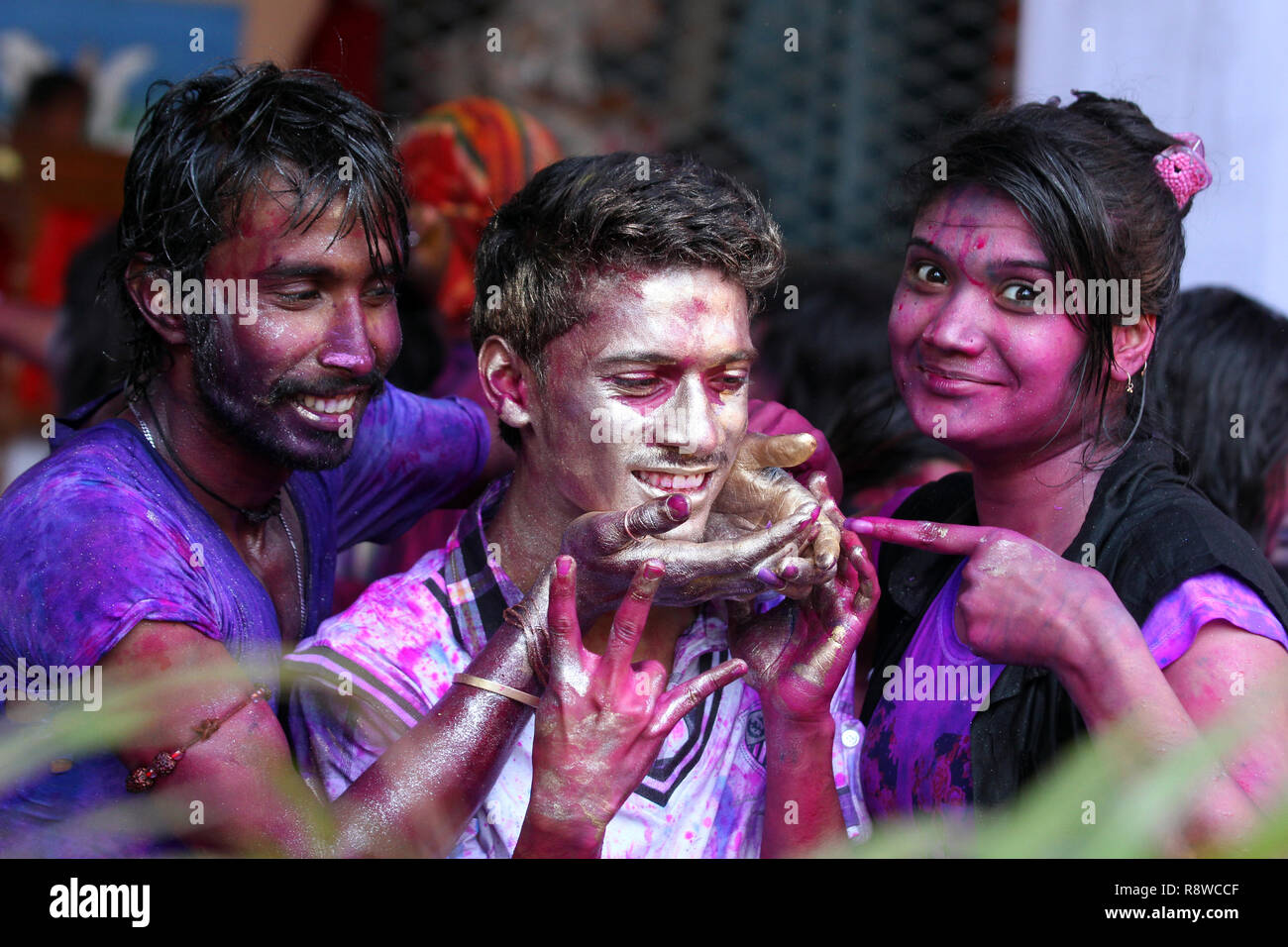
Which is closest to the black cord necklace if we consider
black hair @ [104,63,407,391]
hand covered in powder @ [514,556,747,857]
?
black hair @ [104,63,407,391]

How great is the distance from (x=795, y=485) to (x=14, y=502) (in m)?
1.20

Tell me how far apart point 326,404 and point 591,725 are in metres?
0.77

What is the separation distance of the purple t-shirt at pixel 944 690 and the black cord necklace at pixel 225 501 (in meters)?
1.11

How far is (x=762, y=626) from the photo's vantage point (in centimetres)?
213

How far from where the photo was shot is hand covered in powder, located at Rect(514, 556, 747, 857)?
174 cm

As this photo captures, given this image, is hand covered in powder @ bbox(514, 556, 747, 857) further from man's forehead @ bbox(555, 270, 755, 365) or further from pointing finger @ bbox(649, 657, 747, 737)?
man's forehead @ bbox(555, 270, 755, 365)

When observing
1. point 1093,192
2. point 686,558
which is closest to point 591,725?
point 686,558

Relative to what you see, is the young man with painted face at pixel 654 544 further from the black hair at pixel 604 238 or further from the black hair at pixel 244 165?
the black hair at pixel 244 165

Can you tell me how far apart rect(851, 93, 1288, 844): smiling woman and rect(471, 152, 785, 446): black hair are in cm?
37

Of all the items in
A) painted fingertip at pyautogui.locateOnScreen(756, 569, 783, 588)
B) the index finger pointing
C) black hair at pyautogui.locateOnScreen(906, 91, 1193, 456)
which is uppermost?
black hair at pyautogui.locateOnScreen(906, 91, 1193, 456)

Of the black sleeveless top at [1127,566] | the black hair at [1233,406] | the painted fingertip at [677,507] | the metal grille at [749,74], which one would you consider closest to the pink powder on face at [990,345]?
the black sleeveless top at [1127,566]

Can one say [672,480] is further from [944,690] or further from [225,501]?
[225,501]

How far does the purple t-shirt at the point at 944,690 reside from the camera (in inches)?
74.8
